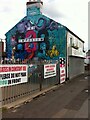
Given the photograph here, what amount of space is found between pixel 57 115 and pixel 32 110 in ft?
4.78

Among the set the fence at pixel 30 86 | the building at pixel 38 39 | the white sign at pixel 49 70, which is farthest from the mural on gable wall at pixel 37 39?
the fence at pixel 30 86

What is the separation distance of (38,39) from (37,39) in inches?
6.2

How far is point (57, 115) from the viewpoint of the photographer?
35.4 ft

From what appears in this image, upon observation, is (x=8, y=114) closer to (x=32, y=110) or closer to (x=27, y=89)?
(x=32, y=110)

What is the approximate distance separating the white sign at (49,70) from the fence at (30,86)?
0.30 metres

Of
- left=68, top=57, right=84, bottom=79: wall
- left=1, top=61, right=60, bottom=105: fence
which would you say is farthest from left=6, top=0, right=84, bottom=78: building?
left=1, top=61, right=60, bottom=105: fence

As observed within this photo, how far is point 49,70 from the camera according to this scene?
22.3 m

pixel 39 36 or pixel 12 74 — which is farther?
pixel 39 36

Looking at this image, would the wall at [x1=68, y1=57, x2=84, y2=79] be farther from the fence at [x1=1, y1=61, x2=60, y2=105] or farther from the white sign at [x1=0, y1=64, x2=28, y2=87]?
the white sign at [x1=0, y1=64, x2=28, y2=87]

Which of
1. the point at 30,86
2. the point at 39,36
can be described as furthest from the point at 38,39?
the point at 30,86

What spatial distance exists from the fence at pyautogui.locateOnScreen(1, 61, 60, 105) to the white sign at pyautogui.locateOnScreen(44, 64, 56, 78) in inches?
11.9

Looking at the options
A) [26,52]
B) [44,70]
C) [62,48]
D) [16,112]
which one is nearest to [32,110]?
[16,112]

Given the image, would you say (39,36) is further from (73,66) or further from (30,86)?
(30,86)

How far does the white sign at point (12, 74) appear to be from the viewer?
13078mm
